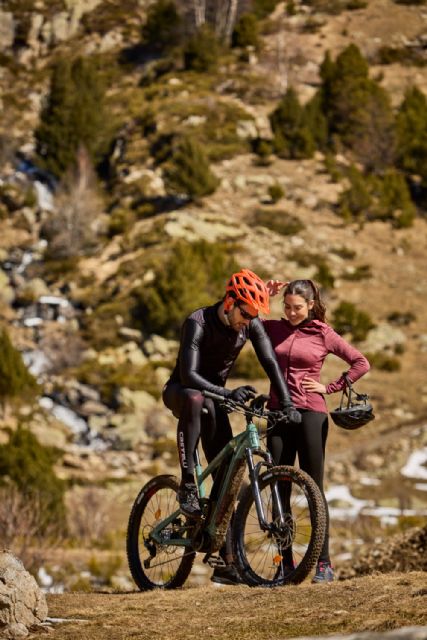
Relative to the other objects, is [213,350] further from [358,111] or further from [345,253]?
[358,111]

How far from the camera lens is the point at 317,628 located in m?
5.41

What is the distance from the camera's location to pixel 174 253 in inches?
1604

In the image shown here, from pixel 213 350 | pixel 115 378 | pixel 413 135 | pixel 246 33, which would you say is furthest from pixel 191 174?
pixel 213 350

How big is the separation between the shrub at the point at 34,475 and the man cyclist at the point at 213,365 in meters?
13.9

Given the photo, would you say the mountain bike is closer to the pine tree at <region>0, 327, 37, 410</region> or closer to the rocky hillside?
the rocky hillside

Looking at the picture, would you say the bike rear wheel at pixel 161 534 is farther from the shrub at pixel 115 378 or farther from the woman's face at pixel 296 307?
the shrub at pixel 115 378

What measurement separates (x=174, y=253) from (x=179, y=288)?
3.78 metres

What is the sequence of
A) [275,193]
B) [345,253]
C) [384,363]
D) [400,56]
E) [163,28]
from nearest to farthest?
1. [384,363]
2. [345,253]
3. [275,193]
4. [400,56]
5. [163,28]

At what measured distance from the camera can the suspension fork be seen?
668 centimetres

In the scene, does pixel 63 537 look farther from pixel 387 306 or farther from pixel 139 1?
pixel 139 1

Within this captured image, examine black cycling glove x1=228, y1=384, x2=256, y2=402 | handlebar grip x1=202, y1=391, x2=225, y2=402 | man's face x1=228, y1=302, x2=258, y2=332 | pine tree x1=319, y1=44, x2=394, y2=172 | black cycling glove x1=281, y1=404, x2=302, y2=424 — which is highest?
pine tree x1=319, y1=44, x2=394, y2=172

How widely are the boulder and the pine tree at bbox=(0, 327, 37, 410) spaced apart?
26.8 m

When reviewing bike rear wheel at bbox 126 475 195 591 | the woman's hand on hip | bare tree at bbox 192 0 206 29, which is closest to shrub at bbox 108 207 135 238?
bare tree at bbox 192 0 206 29

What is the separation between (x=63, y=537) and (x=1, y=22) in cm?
6062
